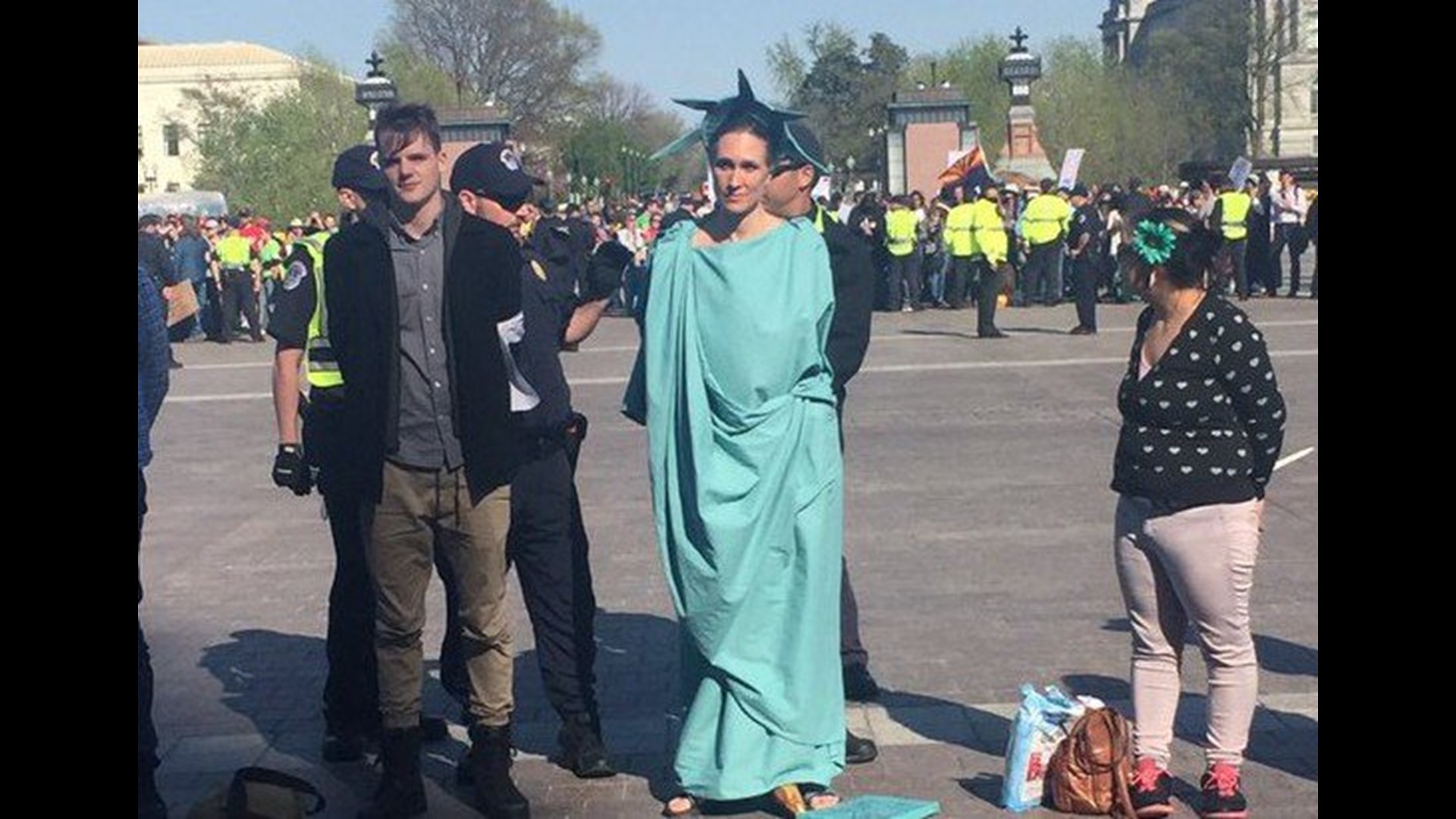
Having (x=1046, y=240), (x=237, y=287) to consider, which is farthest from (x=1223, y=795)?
(x=237, y=287)

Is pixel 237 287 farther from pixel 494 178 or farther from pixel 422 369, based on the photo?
pixel 422 369

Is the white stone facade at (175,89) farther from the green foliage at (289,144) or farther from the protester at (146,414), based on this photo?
the protester at (146,414)

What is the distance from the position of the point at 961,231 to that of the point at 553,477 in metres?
20.4

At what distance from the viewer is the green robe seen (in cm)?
559

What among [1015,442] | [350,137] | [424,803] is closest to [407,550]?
[424,803]

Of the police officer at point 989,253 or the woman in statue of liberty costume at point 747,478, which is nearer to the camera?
the woman in statue of liberty costume at point 747,478

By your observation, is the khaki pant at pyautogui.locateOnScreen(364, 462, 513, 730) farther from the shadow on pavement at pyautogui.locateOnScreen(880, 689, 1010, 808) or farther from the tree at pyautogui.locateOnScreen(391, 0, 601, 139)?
the tree at pyautogui.locateOnScreen(391, 0, 601, 139)

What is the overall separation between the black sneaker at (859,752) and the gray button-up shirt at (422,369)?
1577 millimetres

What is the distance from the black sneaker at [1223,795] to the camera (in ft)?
18.3

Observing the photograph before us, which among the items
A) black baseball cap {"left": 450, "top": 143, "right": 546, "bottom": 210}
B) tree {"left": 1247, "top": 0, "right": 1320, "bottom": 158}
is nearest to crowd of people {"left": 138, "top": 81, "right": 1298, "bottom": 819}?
black baseball cap {"left": 450, "top": 143, "right": 546, "bottom": 210}

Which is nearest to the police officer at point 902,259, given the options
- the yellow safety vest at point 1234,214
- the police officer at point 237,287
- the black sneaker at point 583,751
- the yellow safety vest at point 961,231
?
the yellow safety vest at point 961,231

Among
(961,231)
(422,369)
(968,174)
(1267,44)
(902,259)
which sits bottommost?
(422,369)

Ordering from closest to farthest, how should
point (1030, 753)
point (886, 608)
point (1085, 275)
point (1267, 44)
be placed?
1. point (1030, 753)
2. point (886, 608)
3. point (1085, 275)
4. point (1267, 44)

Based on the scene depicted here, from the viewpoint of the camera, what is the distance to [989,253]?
2306cm
